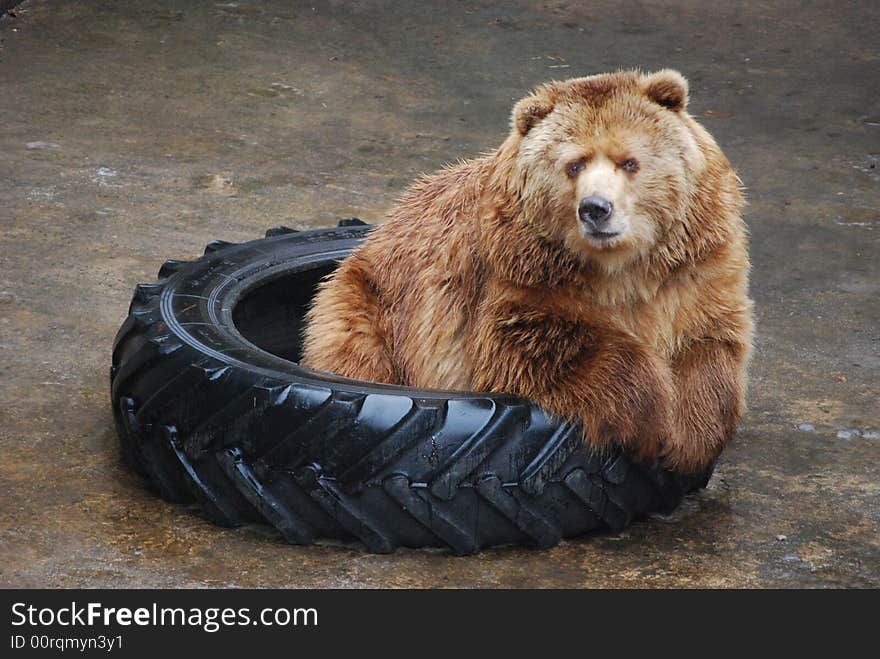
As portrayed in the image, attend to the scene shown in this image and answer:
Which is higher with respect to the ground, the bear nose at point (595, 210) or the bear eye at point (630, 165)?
the bear eye at point (630, 165)

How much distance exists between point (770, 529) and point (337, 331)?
147 centimetres

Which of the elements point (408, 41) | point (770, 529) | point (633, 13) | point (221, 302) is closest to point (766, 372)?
point (770, 529)

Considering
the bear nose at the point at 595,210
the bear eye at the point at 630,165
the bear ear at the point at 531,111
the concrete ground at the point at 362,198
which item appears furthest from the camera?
the concrete ground at the point at 362,198

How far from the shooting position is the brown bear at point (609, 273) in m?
3.58

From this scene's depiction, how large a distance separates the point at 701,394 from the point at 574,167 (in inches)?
30.9

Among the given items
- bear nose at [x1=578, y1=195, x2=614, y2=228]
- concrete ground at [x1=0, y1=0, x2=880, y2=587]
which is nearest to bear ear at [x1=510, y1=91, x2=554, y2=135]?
bear nose at [x1=578, y1=195, x2=614, y2=228]

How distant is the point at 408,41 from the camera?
1021 centimetres

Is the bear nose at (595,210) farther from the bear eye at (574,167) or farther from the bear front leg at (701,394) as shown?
the bear front leg at (701,394)

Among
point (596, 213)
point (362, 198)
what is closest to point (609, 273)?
point (596, 213)

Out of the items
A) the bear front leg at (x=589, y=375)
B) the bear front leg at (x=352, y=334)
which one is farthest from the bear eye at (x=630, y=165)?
the bear front leg at (x=352, y=334)

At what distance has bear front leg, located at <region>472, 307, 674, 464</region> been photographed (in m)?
3.67

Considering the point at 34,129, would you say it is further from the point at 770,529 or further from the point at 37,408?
the point at 770,529

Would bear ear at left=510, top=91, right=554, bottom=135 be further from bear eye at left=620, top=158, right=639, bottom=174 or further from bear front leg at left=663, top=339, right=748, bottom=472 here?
bear front leg at left=663, top=339, right=748, bottom=472

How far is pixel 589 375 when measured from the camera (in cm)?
368
